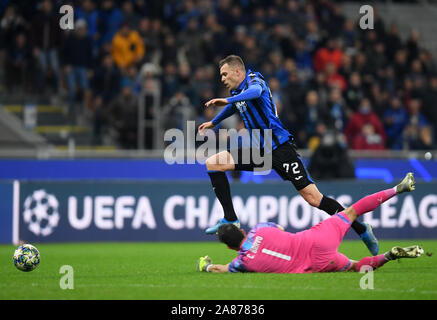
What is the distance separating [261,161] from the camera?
1023cm

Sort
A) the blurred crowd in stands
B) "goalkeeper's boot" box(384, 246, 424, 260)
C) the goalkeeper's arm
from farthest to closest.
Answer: the blurred crowd in stands
the goalkeeper's arm
"goalkeeper's boot" box(384, 246, 424, 260)

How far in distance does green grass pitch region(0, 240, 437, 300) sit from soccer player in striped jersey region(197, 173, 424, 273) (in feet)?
0.44

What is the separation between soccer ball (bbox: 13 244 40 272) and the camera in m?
9.84

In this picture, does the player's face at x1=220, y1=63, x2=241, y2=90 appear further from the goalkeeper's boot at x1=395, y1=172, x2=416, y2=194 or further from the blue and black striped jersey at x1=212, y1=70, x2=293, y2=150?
the goalkeeper's boot at x1=395, y1=172, x2=416, y2=194

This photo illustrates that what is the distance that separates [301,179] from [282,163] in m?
0.30

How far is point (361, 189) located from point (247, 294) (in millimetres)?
9404

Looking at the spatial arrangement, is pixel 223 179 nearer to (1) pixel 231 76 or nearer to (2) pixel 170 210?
(1) pixel 231 76

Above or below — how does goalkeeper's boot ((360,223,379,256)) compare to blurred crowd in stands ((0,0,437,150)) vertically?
below

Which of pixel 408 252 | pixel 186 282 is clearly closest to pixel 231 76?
pixel 186 282

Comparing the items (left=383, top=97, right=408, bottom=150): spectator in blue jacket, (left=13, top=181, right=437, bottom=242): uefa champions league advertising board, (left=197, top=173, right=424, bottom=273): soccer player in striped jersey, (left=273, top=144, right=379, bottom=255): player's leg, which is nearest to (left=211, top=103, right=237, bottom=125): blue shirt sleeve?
(left=273, top=144, right=379, bottom=255): player's leg

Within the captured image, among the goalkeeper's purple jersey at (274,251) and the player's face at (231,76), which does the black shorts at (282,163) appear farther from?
the goalkeeper's purple jersey at (274,251)

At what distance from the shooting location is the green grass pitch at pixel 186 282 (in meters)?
7.71

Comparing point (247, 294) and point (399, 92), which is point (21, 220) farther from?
point (399, 92)
